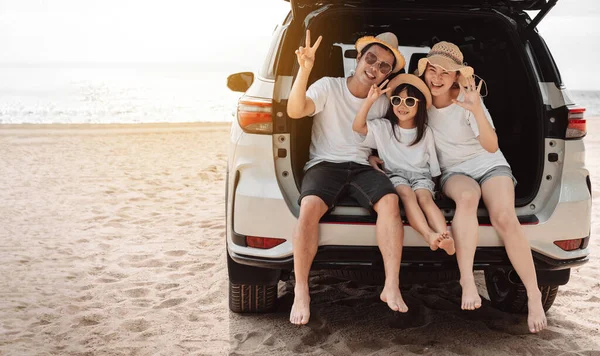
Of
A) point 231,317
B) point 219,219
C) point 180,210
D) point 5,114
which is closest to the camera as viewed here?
point 231,317

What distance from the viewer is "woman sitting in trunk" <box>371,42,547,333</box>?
315cm

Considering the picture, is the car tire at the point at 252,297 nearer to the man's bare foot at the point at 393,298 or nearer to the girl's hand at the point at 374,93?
the man's bare foot at the point at 393,298

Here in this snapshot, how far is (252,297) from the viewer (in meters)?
3.81

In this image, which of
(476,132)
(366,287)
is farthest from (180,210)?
(476,132)

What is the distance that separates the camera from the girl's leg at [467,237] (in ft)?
10.3

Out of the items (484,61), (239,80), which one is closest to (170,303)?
(239,80)

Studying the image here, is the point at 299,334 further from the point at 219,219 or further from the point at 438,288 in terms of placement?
the point at 219,219

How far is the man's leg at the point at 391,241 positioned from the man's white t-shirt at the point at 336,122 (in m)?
0.46

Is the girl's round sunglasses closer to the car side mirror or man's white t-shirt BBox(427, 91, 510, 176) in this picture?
man's white t-shirt BBox(427, 91, 510, 176)

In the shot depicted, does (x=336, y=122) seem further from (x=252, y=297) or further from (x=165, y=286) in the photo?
(x=165, y=286)

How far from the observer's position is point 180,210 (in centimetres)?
723

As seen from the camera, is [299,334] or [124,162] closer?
[299,334]

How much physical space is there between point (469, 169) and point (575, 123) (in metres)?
0.54

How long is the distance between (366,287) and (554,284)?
1.38m
